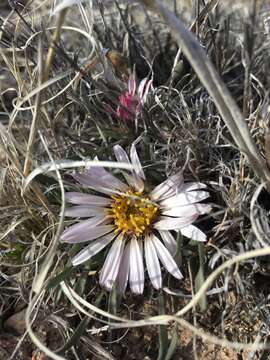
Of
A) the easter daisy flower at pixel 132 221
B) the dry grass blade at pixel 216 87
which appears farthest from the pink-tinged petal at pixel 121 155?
the dry grass blade at pixel 216 87

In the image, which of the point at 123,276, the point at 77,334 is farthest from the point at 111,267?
the point at 77,334

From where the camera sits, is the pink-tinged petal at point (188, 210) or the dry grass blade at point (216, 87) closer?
the dry grass blade at point (216, 87)

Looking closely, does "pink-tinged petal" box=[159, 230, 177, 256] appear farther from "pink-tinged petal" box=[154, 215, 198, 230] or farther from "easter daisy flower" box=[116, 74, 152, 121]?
"easter daisy flower" box=[116, 74, 152, 121]

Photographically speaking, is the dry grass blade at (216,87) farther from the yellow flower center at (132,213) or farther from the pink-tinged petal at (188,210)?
the yellow flower center at (132,213)

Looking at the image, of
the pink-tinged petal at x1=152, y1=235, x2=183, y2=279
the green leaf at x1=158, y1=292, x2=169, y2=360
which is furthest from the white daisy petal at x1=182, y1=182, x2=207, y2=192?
the green leaf at x1=158, y1=292, x2=169, y2=360

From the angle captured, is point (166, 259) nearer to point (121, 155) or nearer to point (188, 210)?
point (188, 210)

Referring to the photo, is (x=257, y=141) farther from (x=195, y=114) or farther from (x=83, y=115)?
(x=83, y=115)
